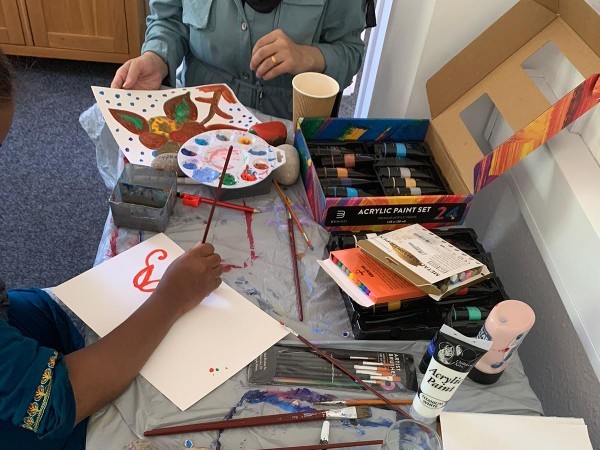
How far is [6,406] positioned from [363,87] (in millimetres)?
1472

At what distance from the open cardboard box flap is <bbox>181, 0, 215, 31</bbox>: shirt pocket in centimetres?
50

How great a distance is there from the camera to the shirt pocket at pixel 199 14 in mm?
1194

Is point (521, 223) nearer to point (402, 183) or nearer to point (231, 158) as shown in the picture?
point (402, 183)

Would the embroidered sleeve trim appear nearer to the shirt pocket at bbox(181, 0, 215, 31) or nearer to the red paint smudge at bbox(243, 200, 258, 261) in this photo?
the red paint smudge at bbox(243, 200, 258, 261)

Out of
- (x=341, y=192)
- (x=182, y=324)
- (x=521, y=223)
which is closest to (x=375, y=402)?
(x=182, y=324)

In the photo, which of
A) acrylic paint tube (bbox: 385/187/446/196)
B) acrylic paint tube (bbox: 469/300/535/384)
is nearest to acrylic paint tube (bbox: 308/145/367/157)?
acrylic paint tube (bbox: 385/187/446/196)

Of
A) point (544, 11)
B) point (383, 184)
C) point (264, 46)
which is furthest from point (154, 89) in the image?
point (544, 11)

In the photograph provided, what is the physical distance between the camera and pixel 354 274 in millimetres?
812

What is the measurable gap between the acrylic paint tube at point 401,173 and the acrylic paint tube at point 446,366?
1.42 feet

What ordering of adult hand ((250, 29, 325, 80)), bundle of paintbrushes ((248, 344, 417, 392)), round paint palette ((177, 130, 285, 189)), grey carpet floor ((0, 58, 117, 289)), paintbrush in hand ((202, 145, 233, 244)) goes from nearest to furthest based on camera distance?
bundle of paintbrushes ((248, 344, 417, 392)), paintbrush in hand ((202, 145, 233, 244)), round paint palette ((177, 130, 285, 189)), adult hand ((250, 29, 325, 80)), grey carpet floor ((0, 58, 117, 289))

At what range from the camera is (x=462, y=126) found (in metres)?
1.06

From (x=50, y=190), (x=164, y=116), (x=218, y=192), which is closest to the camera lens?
(x=218, y=192)

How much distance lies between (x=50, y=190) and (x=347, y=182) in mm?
1303

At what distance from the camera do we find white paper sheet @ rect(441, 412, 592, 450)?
0.67 metres
